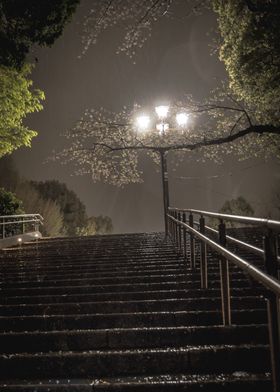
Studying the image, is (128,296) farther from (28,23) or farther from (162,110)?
(28,23)

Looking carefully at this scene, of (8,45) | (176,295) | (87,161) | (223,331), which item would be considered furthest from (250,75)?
(223,331)

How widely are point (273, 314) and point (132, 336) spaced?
169 cm

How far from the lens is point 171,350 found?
3160 mm

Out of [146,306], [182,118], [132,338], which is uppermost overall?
[182,118]

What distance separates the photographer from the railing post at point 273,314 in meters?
2.19

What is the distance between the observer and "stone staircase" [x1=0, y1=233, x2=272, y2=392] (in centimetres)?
290

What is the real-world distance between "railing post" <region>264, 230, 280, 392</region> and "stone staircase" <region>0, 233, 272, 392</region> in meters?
0.16

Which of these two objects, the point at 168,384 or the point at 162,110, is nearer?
the point at 168,384

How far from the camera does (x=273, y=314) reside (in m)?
2.22

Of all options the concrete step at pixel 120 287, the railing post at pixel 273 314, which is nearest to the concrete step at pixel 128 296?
the concrete step at pixel 120 287

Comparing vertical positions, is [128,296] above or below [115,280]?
below

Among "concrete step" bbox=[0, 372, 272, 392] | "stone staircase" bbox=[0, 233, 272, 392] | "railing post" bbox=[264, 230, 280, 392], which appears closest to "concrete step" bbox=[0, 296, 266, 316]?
"stone staircase" bbox=[0, 233, 272, 392]

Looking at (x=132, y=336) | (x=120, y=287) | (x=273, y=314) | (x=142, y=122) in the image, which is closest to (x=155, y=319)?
(x=132, y=336)

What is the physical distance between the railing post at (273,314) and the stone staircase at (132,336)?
6.4 inches
